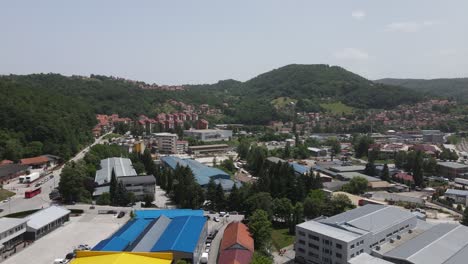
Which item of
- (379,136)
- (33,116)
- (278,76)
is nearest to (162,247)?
(33,116)

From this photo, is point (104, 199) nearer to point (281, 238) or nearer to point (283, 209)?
point (283, 209)

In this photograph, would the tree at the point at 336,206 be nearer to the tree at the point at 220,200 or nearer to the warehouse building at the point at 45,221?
the tree at the point at 220,200

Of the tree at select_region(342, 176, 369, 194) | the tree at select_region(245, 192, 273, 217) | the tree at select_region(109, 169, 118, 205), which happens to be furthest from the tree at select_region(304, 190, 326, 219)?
the tree at select_region(109, 169, 118, 205)

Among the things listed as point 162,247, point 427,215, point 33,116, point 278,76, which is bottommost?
point 427,215

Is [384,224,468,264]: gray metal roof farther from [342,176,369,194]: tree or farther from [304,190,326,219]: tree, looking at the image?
[342,176,369,194]: tree

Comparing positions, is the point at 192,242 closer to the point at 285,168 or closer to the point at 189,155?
the point at 285,168

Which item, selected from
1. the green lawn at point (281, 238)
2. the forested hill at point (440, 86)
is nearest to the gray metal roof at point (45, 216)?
the green lawn at point (281, 238)
